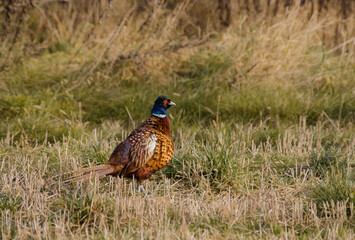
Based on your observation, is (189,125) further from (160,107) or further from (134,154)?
(134,154)

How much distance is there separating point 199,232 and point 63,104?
146 inches

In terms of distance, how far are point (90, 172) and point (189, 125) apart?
2.37m

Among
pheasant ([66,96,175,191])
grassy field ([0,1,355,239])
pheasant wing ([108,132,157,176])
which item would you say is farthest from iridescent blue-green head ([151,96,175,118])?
grassy field ([0,1,355,239])

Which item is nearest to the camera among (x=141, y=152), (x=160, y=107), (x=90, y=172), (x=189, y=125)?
(x=90, y=172)

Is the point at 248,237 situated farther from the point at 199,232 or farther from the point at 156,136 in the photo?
the point at 156,136

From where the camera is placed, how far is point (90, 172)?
Result: 12.7 ft

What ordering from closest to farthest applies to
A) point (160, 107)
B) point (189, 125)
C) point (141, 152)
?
point (141, 152) → point (160, 107) → point (189, 125)

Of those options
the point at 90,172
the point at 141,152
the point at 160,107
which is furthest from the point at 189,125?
the point at 90,172

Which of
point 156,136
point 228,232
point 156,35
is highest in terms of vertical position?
point 156,35

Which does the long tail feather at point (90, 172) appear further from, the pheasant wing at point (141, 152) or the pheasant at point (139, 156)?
the pheasant wing at point (141, 152)

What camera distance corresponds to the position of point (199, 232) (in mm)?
3256

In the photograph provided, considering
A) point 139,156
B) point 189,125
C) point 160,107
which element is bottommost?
point 189,125

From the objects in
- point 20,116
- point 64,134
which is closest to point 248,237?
point 64,134

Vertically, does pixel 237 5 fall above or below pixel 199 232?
above
